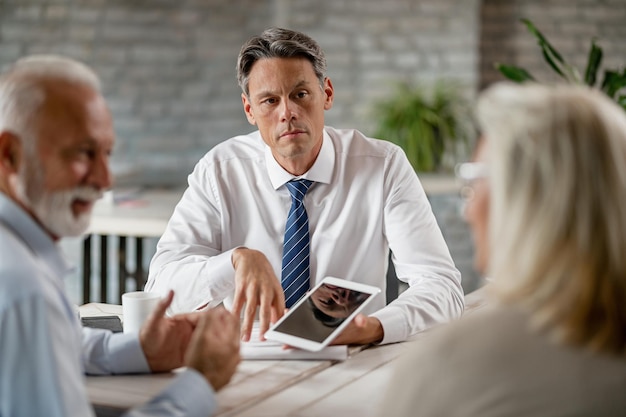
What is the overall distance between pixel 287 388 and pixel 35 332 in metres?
0.58

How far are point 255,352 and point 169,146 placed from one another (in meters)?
3.71

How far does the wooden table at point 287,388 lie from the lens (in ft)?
4.90

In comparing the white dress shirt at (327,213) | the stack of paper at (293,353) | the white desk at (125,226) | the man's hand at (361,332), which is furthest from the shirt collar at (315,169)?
the white desk at (125,226)

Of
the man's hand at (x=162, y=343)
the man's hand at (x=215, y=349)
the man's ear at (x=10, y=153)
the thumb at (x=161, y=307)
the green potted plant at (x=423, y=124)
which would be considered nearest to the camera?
the man's ear at (x=10, y=153)

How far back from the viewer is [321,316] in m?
1.82

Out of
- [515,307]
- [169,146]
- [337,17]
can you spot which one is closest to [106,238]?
[169,146]

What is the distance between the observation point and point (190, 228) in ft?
7.82

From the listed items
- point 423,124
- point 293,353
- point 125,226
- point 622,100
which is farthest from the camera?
point 423,124

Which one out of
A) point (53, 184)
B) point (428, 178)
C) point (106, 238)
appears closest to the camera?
point (53, 184)

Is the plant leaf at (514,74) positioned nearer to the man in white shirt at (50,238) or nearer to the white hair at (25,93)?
the man in white shirt at (50,238)

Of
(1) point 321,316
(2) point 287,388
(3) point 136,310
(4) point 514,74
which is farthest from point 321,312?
(4) point 514,74

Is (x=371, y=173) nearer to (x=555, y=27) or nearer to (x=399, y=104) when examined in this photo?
(x=399, y=104)

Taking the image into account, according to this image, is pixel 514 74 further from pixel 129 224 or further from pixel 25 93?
pixel 25 93

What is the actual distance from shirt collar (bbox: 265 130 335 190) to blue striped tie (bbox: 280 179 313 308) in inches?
0.8
